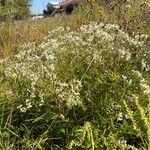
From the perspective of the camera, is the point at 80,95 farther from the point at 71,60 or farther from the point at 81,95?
the point at 71,60

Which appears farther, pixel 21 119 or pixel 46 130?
pixel 21 119

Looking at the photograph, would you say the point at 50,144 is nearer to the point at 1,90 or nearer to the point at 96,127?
the point at 96,127

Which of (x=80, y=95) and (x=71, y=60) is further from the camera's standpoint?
(x=71, y=60)

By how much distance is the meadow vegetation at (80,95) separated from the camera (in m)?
3.36

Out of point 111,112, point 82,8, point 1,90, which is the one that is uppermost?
point 111,112

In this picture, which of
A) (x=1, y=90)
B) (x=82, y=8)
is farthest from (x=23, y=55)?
(x=82, y=8)

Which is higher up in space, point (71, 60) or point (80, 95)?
point (71, 60)

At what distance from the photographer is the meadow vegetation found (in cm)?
336

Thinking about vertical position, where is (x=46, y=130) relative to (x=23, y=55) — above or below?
below

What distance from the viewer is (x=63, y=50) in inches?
145

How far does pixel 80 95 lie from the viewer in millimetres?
3500

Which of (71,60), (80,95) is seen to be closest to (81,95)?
(80,95)

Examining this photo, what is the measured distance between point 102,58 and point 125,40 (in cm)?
24

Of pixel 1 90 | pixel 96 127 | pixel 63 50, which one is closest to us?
pixel 96 127
